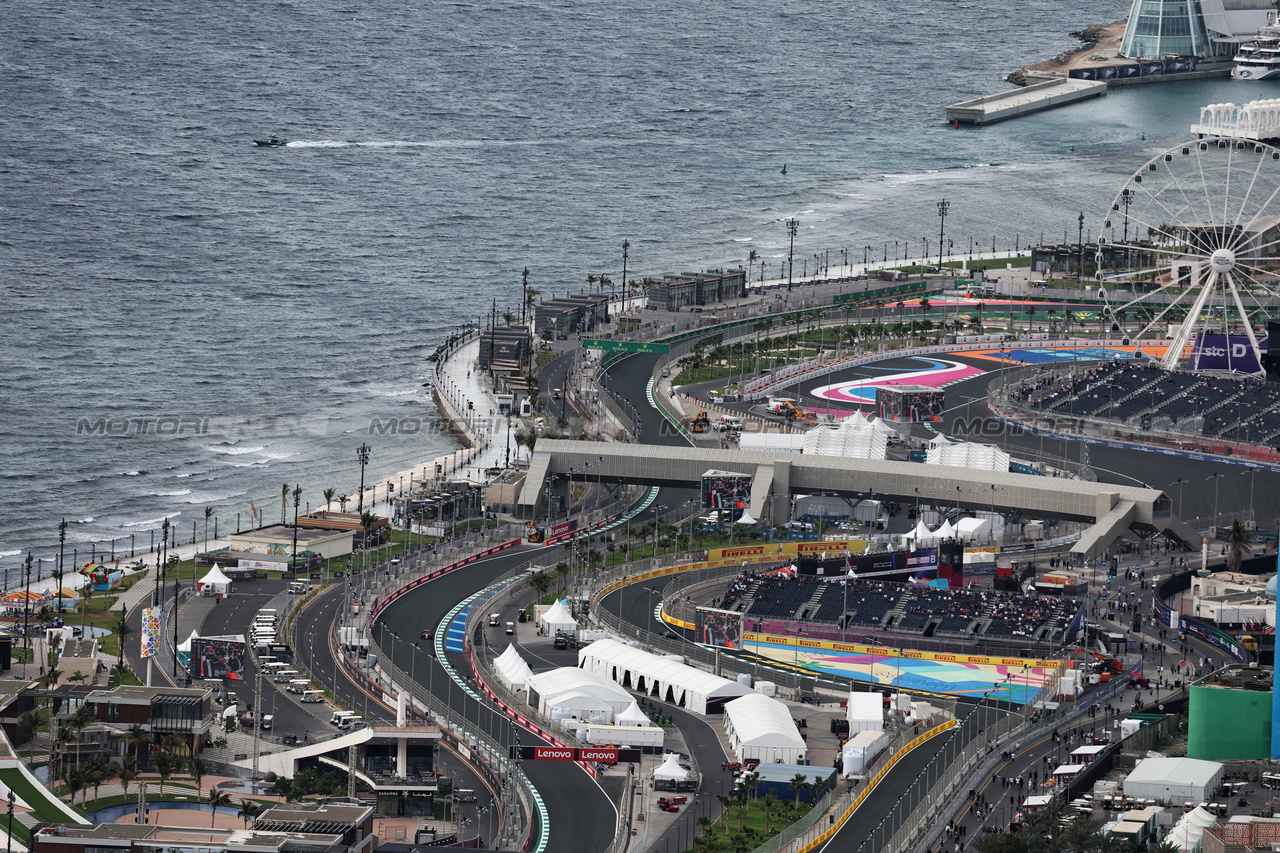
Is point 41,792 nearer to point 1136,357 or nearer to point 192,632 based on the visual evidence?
point 192,632

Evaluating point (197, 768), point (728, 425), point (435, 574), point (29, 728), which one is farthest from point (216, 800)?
point (728, 425)

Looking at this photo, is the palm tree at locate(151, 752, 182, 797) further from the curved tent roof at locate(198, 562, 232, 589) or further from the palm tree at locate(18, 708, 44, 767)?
the curved tent roof at locate(198, 562, 232, 589)

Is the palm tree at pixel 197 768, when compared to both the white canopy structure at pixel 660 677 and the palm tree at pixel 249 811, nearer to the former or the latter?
the palm tree at pixel 249 811

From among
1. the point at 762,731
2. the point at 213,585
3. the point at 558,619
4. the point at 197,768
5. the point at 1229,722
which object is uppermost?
the point at 1229,722

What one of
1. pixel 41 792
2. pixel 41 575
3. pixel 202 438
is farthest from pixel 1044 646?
pixel 202 438

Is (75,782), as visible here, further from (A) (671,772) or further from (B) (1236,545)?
(B) (1236,545)
